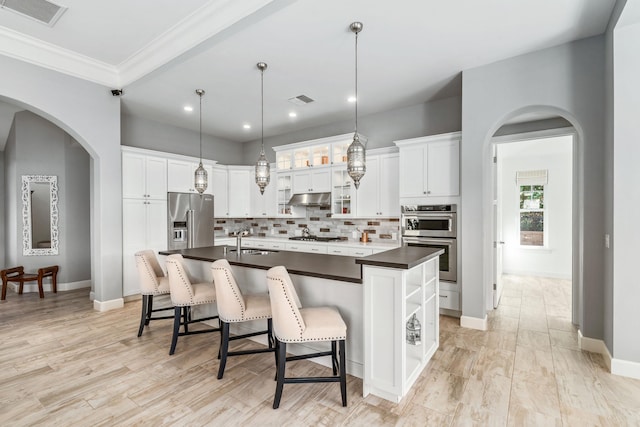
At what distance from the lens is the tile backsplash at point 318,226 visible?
536 centimetres

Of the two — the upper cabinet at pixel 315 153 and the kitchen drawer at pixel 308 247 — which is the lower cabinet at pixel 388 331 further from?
the upper cabinet at pixel 315 153

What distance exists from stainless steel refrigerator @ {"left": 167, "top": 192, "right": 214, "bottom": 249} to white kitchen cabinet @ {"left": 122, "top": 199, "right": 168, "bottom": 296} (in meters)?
0.14

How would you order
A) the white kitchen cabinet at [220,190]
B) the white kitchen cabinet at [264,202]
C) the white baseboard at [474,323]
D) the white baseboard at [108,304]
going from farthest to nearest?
1. the white kitchen cabinet at [264,202]
2. the white kitchen cabinet at [220,190]
3. the white baseboard at [108,304]
4. the white baseboard at [474,323]

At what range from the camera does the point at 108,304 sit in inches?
178

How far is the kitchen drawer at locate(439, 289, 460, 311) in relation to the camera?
4102mm

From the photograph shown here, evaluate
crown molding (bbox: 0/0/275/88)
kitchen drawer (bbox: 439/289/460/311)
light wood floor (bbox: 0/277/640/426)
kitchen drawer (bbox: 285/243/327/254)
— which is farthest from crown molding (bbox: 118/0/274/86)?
kitchen drawer (bbox: 439/289/460/311)

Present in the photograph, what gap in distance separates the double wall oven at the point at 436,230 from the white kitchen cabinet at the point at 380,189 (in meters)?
0.44

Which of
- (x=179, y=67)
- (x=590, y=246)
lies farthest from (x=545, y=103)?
(x=179, y=67)

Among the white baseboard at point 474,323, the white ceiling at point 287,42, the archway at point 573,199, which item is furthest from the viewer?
the white baseboard at point 474,323

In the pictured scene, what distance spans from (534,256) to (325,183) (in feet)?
16.3

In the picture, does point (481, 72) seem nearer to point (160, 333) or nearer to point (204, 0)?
point (204, 0)

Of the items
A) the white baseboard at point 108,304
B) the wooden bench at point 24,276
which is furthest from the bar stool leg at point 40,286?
the white baseboard at point 108,304

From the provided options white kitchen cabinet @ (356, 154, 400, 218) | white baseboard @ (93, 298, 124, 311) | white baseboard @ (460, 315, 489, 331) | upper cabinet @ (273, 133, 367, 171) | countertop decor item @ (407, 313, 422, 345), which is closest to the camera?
countertop decor item @ (407, 313, 422, 345)

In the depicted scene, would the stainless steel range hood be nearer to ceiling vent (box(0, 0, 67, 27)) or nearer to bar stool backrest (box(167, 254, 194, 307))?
bar stool backrest (box(167, 254, 194, 307))
